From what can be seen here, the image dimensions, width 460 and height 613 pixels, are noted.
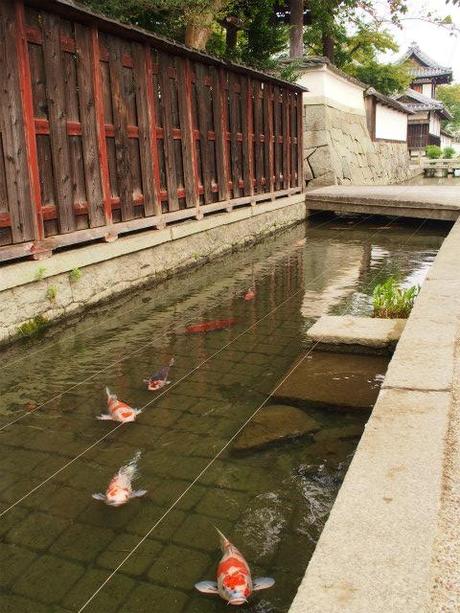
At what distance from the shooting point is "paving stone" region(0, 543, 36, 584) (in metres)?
2.94

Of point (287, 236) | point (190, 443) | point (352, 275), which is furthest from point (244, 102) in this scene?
point (190, 443)

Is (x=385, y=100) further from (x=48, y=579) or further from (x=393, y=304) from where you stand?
(x=48, y=579)

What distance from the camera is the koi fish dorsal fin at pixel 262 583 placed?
2.72 metres

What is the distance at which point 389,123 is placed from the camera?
1377 inches

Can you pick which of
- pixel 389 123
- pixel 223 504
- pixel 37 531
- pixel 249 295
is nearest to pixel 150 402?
pixel 223 504

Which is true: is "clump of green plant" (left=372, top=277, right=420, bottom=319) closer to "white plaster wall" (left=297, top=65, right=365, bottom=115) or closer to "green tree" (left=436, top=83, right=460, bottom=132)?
Answer: "white plaster wall" (left=297, top=65, right=365, bottom=115)

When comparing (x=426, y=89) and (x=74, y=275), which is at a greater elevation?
(x=426, y=89)

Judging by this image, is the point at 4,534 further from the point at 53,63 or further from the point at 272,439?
the point at 53,63

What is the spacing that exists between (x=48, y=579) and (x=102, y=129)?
21.1 ft

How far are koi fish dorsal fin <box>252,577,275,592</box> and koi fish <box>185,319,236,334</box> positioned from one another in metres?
4.42

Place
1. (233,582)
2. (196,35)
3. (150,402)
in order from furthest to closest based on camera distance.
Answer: (196,35), (150,402), (233,582)

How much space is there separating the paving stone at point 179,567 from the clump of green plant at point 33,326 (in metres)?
4.23

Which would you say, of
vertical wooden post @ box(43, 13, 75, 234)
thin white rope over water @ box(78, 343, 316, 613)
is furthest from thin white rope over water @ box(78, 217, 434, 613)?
vertical wooden post @ box(43, 13, 75, 234)

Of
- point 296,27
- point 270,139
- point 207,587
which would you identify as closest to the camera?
point 207,587
